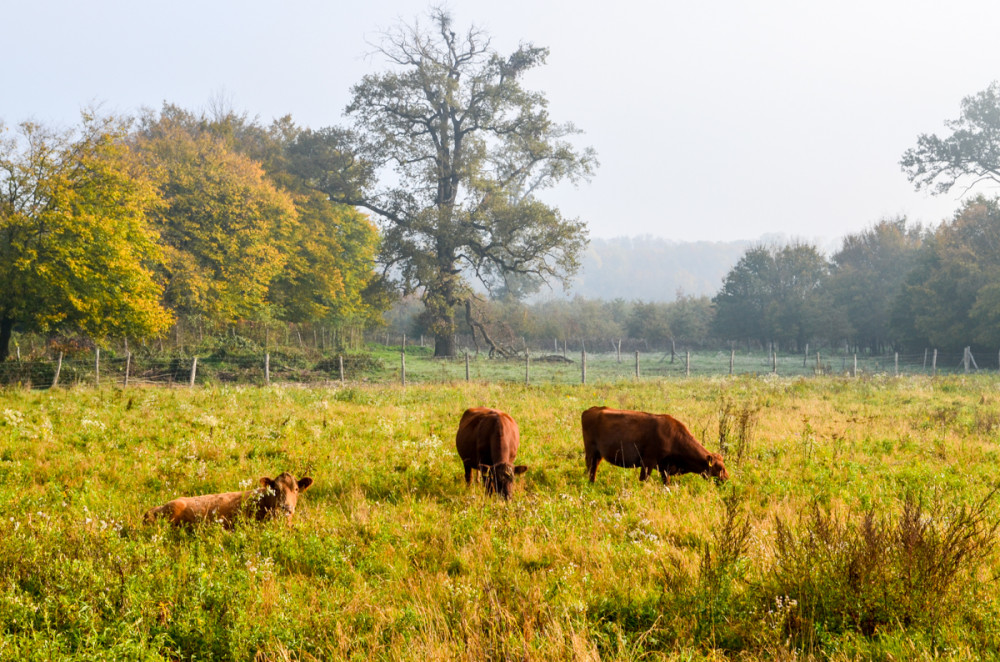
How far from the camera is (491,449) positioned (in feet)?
23.2

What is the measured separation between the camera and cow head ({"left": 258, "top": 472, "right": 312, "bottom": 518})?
5.96m

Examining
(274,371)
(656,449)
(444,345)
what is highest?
(444,345)

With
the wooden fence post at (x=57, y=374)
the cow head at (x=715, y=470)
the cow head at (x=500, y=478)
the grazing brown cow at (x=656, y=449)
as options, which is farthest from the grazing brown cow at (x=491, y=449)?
the wooden fence post at (x=57, y=374)

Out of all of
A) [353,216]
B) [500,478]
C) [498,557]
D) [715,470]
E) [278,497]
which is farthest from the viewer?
[353,216]

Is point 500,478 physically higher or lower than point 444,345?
lower

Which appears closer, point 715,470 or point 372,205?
point 715,470

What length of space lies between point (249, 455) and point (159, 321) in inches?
676

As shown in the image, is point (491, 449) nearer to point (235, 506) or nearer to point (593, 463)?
point (593, 463)

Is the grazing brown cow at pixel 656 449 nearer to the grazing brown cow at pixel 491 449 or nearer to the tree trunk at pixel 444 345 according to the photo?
the grazing brown cow at pixel 491 449

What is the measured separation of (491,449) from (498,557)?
234 cm

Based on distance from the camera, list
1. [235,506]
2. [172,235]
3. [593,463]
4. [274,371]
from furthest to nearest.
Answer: [172,235] → [274,371] → [593,463] → [235,506]

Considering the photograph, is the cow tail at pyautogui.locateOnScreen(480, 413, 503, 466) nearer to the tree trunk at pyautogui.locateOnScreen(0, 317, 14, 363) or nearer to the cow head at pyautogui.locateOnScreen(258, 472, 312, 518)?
the cow head at pyautogui.locateOnScreen(258, 472, 312, 518)

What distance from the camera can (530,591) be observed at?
402 centimetres

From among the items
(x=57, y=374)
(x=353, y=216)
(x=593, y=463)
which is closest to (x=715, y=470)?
(x=593, y=463)
